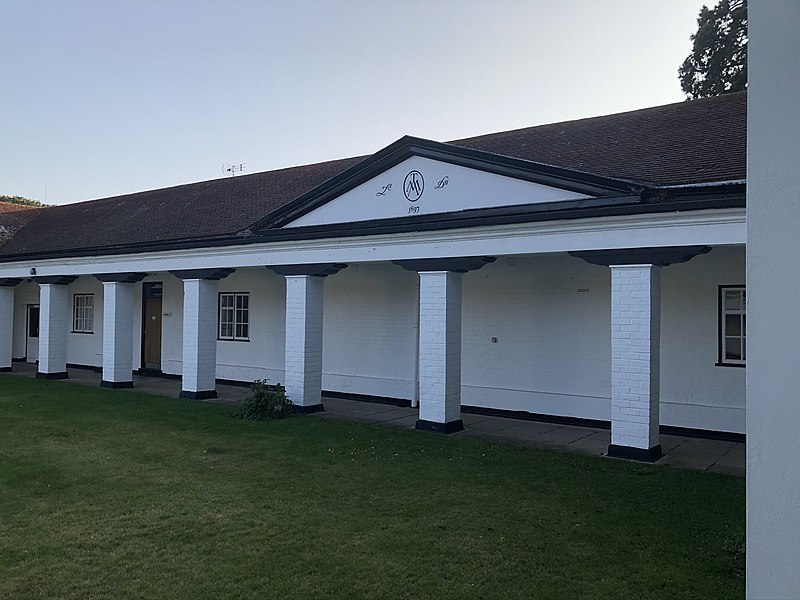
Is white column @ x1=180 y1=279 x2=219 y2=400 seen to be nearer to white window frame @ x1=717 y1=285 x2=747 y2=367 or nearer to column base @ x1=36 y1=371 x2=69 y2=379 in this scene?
column base @ x1=36 y1=371 x2=69 y2=379

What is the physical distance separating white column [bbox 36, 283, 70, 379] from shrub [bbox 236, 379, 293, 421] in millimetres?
8482

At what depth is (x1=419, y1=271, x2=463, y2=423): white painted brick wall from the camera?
1100 centimetres

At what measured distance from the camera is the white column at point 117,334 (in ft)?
54.2

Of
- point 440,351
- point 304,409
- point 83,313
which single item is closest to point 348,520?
point 440,351

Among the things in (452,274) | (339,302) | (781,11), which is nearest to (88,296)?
(339,302)

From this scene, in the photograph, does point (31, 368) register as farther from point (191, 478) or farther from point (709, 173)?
point (709, 173)

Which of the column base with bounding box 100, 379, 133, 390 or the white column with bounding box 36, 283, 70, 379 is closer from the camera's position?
the column base with bounding box 100, 379, 133, 390

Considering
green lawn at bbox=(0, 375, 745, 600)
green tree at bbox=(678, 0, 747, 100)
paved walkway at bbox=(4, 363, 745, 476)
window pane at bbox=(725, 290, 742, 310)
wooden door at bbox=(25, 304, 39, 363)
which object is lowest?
green lawn at bbox=(0, 375, 745, 600)

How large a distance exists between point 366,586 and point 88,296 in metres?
19.5

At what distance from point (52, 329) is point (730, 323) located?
16.6 metres

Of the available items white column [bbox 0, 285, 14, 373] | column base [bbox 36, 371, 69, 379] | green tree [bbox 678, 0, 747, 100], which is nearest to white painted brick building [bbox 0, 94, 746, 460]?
column base [bbox 36, 371, 69, 379]

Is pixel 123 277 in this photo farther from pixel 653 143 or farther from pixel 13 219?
pixel 653 143

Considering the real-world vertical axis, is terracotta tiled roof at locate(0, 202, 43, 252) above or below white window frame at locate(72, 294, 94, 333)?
above

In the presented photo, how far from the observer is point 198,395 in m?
14.6
